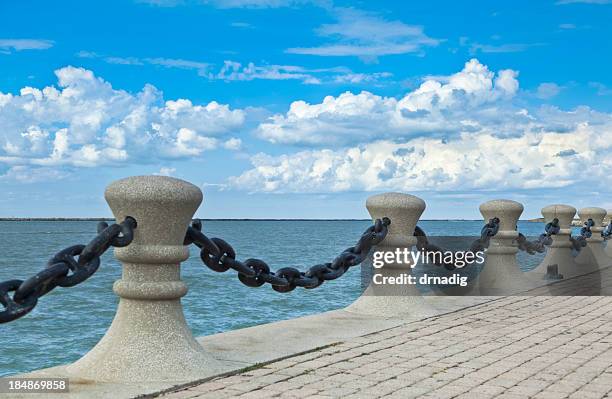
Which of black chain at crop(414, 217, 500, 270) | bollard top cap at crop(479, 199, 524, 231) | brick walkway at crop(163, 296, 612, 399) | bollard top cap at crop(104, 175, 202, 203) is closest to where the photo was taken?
brick walkway at crop(163, 296, 612, 399)

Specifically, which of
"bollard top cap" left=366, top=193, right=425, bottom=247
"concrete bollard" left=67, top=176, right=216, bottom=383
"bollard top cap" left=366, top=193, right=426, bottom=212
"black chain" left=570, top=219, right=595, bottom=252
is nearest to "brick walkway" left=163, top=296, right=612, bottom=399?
"concrete bollard" left=67, top=176, right=216, bottom=383

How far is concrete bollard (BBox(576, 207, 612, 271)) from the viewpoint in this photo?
15112 mm

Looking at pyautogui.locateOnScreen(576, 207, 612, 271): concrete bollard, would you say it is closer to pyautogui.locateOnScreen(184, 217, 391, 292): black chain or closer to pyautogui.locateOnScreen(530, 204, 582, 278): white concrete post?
pyautogui.locateOnScreen(530, 204, 582, 278): white concrete post

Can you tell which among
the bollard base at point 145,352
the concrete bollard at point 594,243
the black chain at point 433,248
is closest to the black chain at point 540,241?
the black chain at point 433,248

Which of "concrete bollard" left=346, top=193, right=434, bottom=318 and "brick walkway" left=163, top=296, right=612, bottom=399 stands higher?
"concrete bollard" left=346, top=193, right=434, bottom=318

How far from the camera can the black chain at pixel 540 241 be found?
36.4 ft

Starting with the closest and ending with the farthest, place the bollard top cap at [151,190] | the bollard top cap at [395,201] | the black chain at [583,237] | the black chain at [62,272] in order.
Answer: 1. the black chain at [62,272]
2. the bollard top cap at [151,190]
3. the bollard top cap at [395,201]
4. the black chain at [583,237]

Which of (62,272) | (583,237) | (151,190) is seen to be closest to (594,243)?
(583,237)

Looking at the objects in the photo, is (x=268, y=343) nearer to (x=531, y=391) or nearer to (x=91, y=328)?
(x=531, y=391)

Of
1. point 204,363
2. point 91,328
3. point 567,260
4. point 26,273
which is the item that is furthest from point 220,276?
point 204,363

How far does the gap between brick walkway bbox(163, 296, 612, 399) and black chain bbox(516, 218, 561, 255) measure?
3.09 m

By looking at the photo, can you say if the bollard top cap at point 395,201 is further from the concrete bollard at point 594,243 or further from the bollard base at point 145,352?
the concrete bollard at point 594,243

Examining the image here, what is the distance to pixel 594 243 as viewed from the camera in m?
15.4

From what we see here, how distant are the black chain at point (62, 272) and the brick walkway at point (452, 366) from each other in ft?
3.25
